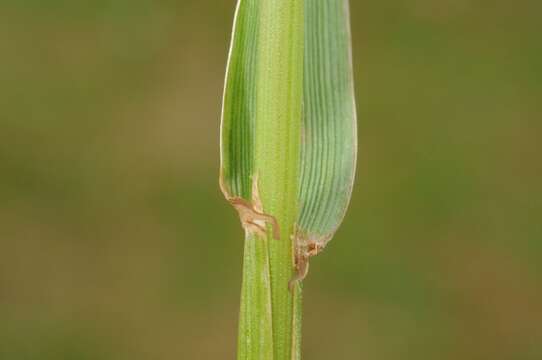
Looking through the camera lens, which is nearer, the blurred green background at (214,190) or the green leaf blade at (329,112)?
the green leaf blade at (329,112)

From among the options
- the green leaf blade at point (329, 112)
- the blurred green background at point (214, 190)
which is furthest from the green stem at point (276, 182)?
the blurred green background at point (214, 190)

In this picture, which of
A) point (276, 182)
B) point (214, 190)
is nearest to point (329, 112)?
point (276, 182)

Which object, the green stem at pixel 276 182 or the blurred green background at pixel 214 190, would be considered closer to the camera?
the green stem at pixel 276 182

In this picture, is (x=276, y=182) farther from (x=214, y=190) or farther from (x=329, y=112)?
(x=214, y=190)

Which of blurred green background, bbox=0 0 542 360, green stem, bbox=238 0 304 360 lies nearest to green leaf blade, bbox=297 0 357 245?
green stem, bbox=238 0 304 360

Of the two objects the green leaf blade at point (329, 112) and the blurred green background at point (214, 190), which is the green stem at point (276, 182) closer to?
the green leaf blade at point (329, 112)
